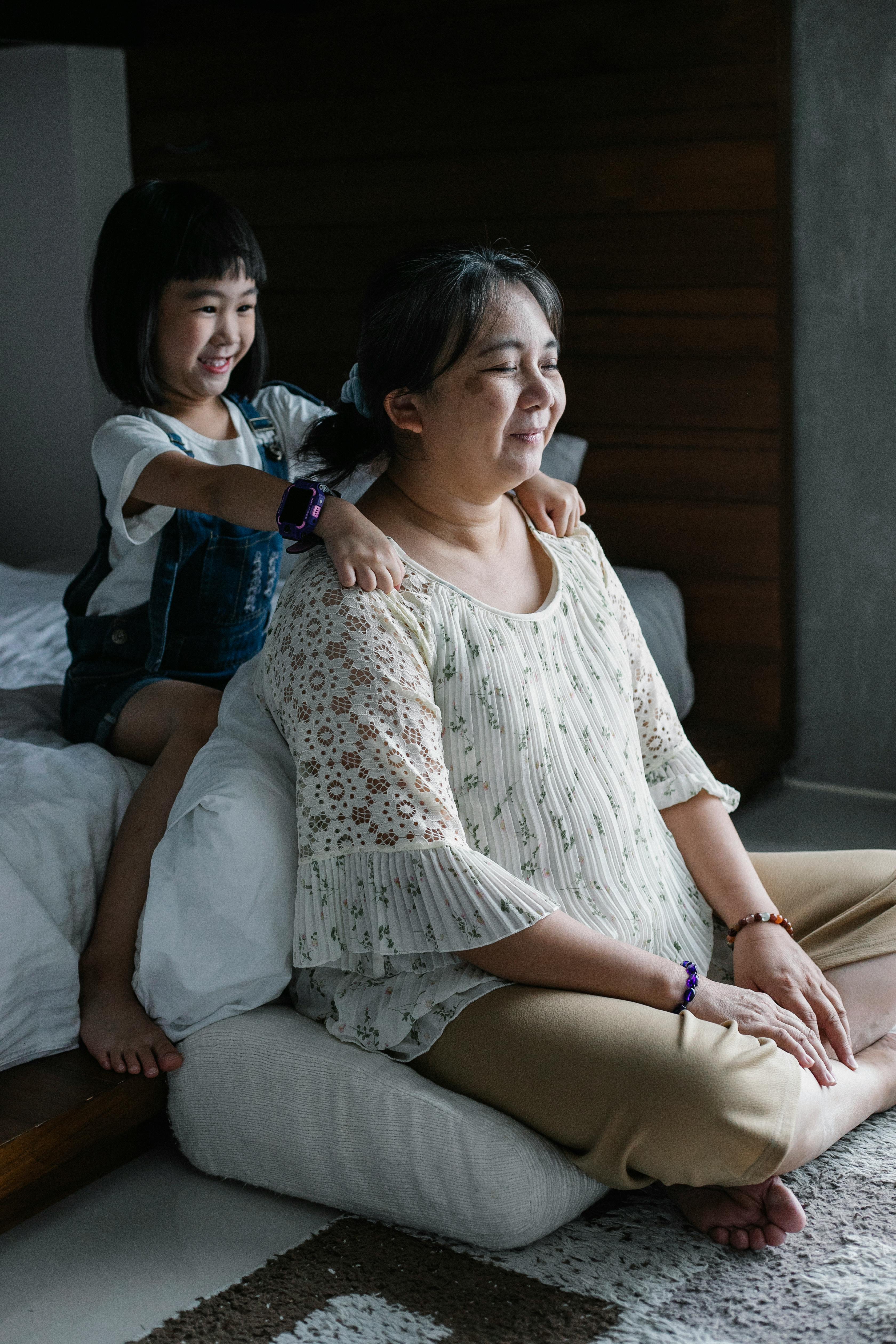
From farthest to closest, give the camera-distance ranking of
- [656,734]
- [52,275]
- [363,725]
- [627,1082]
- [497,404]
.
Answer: [52,275], [656,734], [497,404], [363,725], [627,1082]

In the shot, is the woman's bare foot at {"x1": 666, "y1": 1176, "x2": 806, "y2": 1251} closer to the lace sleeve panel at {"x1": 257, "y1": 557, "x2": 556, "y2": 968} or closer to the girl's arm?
the lace sleeve panel at {"x1": 257, "y1": 557, "x2": 556, "y2": 968}

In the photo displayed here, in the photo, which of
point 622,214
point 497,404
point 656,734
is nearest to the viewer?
point 497,404

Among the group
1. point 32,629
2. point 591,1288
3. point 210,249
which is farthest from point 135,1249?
point 32,629

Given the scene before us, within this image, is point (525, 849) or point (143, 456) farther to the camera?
point (143, 456)

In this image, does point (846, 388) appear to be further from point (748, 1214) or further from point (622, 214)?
point (748, 1214)

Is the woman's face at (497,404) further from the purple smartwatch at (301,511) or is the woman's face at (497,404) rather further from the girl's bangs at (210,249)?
the girl's bangs at (210,249)

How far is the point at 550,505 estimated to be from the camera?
6.74ft

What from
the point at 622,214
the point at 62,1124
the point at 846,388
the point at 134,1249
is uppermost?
the point at 622,214

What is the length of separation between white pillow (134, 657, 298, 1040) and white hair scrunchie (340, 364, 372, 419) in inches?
18.6

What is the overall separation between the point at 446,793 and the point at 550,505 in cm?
57

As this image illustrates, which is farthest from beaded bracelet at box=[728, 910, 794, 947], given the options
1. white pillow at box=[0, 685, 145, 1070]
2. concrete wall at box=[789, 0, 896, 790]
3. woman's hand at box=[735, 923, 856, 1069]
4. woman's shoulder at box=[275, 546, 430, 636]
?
concrete wall at box=[789, 0, 896, 790]

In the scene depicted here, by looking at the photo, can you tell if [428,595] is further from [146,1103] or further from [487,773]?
[146,1103]

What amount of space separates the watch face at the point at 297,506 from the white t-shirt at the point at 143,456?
0.22 metres

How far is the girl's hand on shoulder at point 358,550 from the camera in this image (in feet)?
5.54
